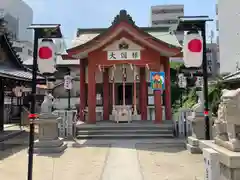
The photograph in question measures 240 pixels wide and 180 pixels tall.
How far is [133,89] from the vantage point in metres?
16.9

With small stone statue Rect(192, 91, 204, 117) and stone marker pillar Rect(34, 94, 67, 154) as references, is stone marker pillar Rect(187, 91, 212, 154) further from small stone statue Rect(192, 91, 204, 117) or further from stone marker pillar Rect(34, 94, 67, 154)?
stone marker pillar Rect(34, 94, 67, 154)

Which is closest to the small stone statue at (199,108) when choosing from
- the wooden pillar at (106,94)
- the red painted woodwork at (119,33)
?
the red painted woodwork at (119,33)

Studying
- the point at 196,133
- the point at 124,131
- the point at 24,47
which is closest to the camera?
the point at 196,133

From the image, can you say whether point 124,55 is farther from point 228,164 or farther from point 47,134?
point 228,164

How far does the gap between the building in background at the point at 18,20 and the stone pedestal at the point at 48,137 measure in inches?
1859

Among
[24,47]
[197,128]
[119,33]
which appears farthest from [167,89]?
[24,47]

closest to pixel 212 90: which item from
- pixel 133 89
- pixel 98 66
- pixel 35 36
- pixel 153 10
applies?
pixel 133 89

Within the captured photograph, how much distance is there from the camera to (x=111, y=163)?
8125 millimetres

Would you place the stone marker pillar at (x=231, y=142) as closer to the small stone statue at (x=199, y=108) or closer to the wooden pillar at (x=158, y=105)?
the small stone statue at (x=199, y=108)

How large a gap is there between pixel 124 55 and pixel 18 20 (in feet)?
177

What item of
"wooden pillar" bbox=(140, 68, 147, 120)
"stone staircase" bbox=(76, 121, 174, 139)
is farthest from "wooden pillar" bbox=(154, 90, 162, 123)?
"wooden pillar" bbox=(140, 68, 147, 120)

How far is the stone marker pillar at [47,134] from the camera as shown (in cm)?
959

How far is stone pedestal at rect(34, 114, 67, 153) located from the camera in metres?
9.58

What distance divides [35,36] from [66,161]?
3909 mm
